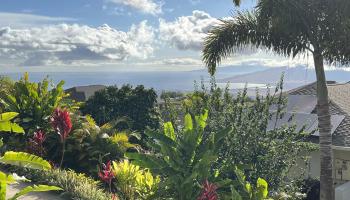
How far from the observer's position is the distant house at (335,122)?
68.7 ft

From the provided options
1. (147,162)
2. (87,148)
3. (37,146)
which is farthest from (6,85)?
(147,162)

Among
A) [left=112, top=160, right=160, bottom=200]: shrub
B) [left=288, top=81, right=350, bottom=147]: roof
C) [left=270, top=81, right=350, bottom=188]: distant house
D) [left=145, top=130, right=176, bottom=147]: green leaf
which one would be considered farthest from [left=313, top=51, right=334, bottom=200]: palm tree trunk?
[left=145, top=130, right=176, bottom=147]: green leaf

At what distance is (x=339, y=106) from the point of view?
25.2 meters

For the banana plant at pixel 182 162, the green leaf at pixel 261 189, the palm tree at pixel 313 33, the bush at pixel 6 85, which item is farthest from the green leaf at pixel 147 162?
the bush at pixel 6 85

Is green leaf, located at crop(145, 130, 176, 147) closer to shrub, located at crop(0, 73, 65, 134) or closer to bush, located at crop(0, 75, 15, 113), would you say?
A: shrub, located at crop(0, 73, 65, 134)

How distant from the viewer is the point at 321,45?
15234mm

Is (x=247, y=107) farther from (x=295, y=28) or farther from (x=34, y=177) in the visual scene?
(x=34, y=177)

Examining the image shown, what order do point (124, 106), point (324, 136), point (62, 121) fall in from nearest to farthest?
point (62, 121) < point (324, 136) < point (124, 106)

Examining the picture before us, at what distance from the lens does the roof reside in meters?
21.4

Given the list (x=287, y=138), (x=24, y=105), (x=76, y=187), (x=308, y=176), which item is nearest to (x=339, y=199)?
(x=308, y=176)

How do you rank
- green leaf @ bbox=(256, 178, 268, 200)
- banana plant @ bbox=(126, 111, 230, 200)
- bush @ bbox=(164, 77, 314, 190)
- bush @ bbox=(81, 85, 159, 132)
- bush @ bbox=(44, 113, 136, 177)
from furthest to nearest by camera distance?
bush @ bbox=(81, 85, 159, 132)
bush @ bbox=(44, 113, 136, 177)
bush @ bbox=(164, 77, 314, 190)
banana plant @ bbox=(126, 111, 230, 200)
green leaf @ bbox=(256, 178, 268, 200)

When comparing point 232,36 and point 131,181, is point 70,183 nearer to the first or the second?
point 131,181

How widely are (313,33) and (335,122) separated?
344 inches

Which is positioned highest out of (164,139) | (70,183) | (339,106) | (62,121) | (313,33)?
(313,33)
